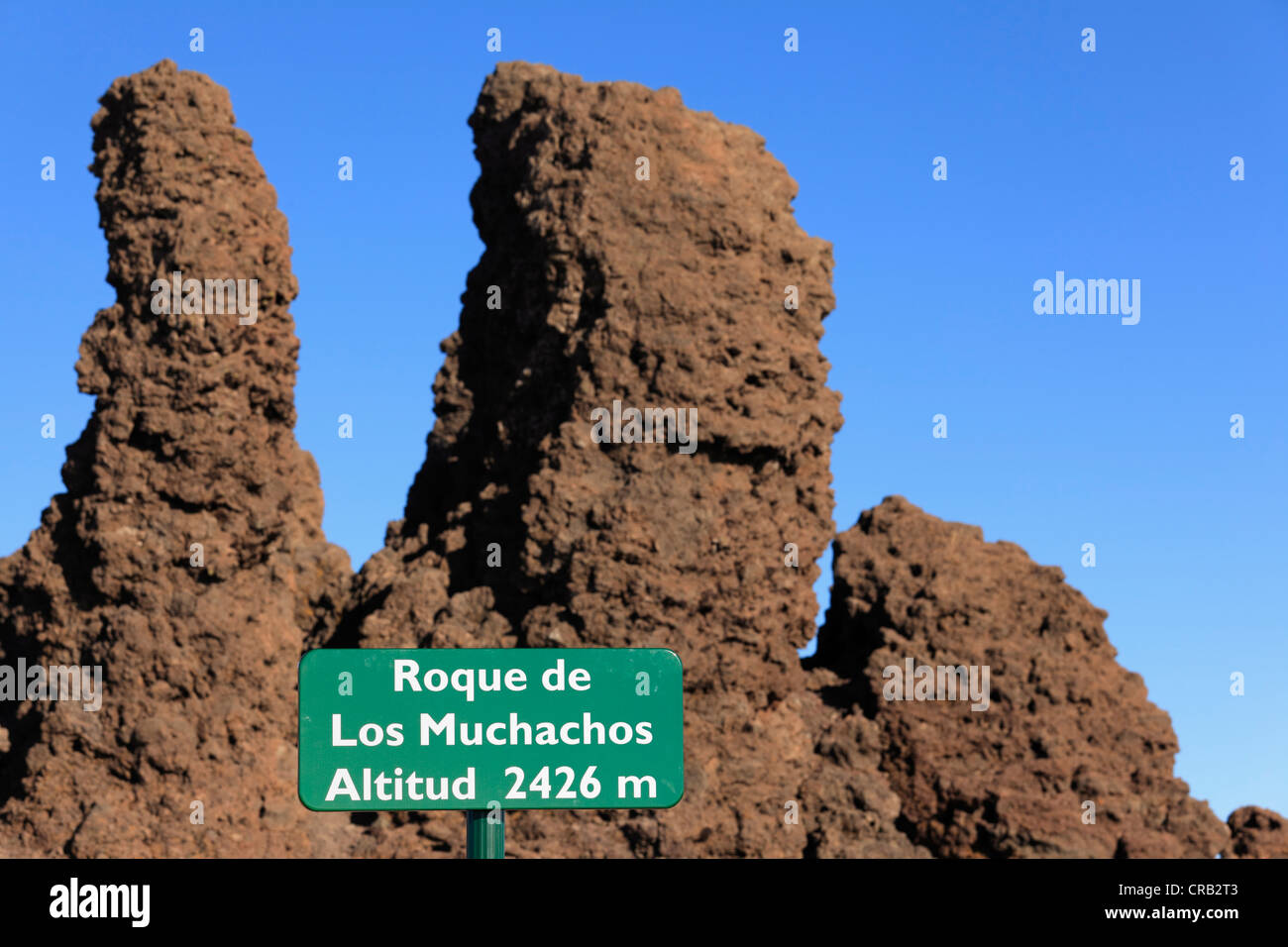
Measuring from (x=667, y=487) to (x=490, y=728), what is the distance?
1263 centimetres

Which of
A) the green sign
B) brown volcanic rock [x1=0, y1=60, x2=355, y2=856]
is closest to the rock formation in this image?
brown volcanic rock [x1=0, y1=60, x2=355, y2=856]

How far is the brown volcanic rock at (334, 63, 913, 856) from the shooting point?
18516mm

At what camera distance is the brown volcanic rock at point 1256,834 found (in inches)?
765

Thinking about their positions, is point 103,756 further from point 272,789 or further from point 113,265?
point 113,265

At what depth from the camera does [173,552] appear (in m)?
19.1
